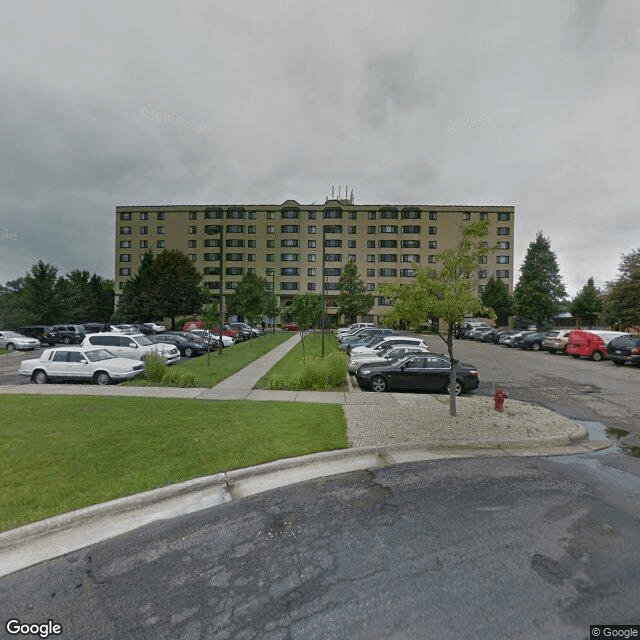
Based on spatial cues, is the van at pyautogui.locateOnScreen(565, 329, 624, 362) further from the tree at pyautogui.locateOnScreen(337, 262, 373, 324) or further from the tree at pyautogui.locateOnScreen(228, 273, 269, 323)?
the tree at pyautogui.locateOnScreen(337, 262, 373, 324)

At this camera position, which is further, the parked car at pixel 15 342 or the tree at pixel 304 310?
the parked car at pixel 15 342

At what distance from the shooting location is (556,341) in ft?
81.0

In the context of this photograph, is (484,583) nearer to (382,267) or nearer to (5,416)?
(5,416)

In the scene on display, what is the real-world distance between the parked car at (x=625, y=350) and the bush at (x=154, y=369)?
899 inches

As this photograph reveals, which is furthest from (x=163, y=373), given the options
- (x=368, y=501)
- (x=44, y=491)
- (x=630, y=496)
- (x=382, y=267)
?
(x=382, y=267)

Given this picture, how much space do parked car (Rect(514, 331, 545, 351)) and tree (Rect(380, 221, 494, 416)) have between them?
2453 centimetres

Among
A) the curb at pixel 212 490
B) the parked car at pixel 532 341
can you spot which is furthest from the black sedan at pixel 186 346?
the parked car at pixel 532 341

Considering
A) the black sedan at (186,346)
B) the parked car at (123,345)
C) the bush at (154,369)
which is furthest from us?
the black sedan at (186,346)

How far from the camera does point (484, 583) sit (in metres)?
2.99

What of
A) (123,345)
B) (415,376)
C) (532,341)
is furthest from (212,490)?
(532,341)

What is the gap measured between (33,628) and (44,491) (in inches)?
88.8

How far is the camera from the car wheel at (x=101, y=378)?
12.4m

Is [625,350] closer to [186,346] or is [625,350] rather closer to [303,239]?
[186,346]

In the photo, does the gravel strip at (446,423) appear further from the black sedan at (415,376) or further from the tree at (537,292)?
the tree at (537,292)
